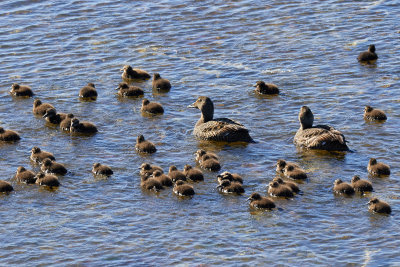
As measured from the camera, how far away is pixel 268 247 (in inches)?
527

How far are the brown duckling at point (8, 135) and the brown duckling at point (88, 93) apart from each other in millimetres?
3003

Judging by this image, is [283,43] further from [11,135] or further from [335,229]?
[335,229]

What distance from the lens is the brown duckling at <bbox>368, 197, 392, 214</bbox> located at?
14.1 metres

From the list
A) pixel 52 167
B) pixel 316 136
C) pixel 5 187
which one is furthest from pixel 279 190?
pixel 5 187

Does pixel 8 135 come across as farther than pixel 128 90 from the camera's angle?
No

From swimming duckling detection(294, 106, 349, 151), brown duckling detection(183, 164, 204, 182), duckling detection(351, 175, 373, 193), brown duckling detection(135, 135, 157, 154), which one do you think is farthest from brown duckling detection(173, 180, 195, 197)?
swimming duckling detection(294, 106, 349, 151)

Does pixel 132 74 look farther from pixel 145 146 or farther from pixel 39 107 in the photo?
pixel 145 146

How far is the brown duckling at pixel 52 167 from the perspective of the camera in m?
16.3

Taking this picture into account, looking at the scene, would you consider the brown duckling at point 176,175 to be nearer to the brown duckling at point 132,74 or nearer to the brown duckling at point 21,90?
the brown duckling at point 21,90

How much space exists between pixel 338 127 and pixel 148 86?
5.62m

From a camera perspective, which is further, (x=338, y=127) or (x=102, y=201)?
(x=338, y=127)

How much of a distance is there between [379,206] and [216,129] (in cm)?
504

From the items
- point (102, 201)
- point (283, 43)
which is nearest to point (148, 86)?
point (283, 43)

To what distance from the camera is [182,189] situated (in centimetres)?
1512
